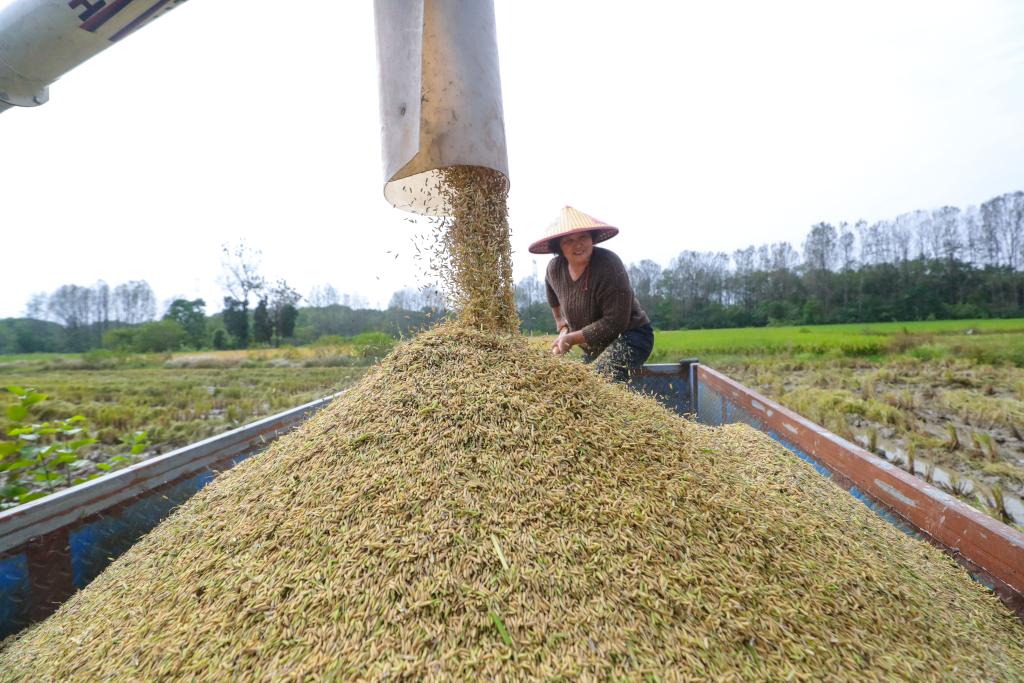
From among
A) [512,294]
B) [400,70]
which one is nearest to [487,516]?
[512,294]

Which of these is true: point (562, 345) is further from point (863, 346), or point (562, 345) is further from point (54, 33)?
point (863, 346)

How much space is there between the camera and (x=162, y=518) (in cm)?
185

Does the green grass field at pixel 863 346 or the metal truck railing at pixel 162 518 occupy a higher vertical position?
the metal truck railing at pixel 162 518

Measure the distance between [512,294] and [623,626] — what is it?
1.50 meters

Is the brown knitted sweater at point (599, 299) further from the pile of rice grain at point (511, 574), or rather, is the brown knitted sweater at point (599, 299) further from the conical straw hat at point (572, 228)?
the pile of rice grain at point (511, 574)

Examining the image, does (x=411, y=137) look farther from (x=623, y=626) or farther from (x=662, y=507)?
(x=623, y=626)

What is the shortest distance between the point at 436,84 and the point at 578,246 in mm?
1584

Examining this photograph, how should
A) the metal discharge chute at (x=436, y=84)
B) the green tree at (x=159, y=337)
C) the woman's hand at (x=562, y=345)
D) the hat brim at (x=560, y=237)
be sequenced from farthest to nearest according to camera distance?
1. the green tree at (x=159, y=337)
2. the hat brim at (x=560, y=237)
3. the woman's hand at (x=562, y=345)
4. the metal discharge chute at (x=436, y=84)

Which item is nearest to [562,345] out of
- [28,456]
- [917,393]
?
[28,456]

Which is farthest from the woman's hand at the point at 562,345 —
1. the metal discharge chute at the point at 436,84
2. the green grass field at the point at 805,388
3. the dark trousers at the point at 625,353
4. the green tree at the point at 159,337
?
the green tree at the point at 159,337

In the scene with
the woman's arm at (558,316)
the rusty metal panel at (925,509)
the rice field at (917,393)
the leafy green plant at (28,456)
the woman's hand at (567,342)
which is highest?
the woman's arm at (558,316)

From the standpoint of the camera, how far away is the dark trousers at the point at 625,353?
319cm

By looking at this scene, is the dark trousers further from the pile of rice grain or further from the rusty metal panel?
the pile of rice grain

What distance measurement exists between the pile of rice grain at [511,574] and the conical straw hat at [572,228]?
162cm
